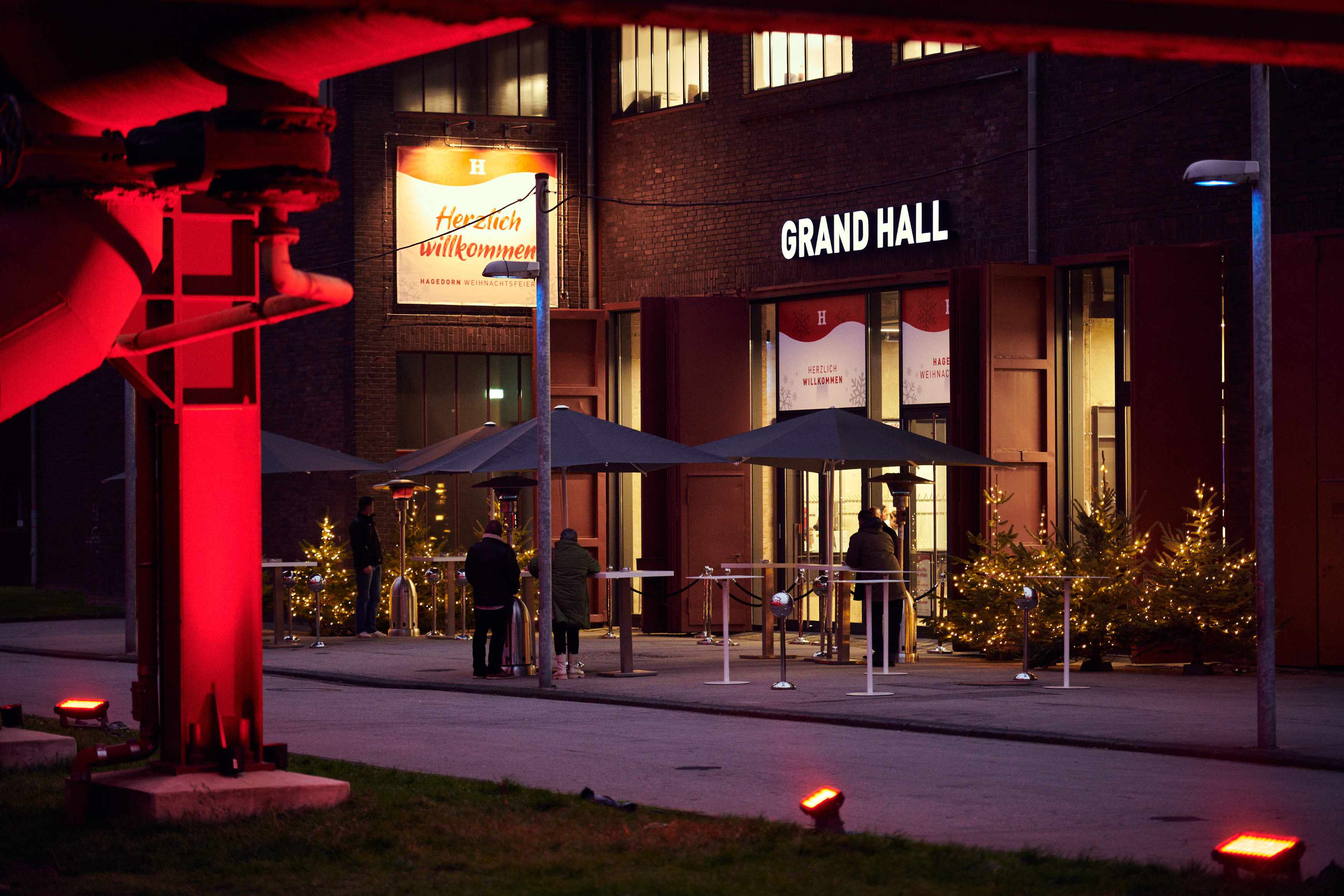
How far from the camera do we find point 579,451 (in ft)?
68.5

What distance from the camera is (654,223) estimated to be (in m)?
28.7

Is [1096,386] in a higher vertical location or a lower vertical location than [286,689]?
higher

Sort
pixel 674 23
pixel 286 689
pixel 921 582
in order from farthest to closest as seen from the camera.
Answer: pixel 921 582 < pixel 286 689 < pixel 674 23

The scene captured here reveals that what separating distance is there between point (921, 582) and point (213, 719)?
1510 cm

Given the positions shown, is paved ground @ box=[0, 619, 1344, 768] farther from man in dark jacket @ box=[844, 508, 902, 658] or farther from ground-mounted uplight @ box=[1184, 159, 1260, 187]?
ground-mounted uplight @ box=[1184, 159, 1260, 187]

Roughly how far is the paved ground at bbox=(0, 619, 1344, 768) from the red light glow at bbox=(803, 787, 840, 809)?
15.2ft

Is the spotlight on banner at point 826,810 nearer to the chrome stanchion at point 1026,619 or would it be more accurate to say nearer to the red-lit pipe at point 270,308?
the red-lit pipe at point 270,308

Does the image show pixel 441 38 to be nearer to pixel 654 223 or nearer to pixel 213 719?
pixel 213 719

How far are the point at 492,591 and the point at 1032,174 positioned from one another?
8.37 m

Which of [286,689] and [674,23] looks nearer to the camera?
[674,23]

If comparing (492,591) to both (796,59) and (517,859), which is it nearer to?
(796,59)

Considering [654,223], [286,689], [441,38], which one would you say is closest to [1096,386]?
[654,223]

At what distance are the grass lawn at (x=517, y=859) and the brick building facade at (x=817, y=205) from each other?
39.7 ft

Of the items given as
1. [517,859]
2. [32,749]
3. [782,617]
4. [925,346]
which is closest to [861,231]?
[925,346]
